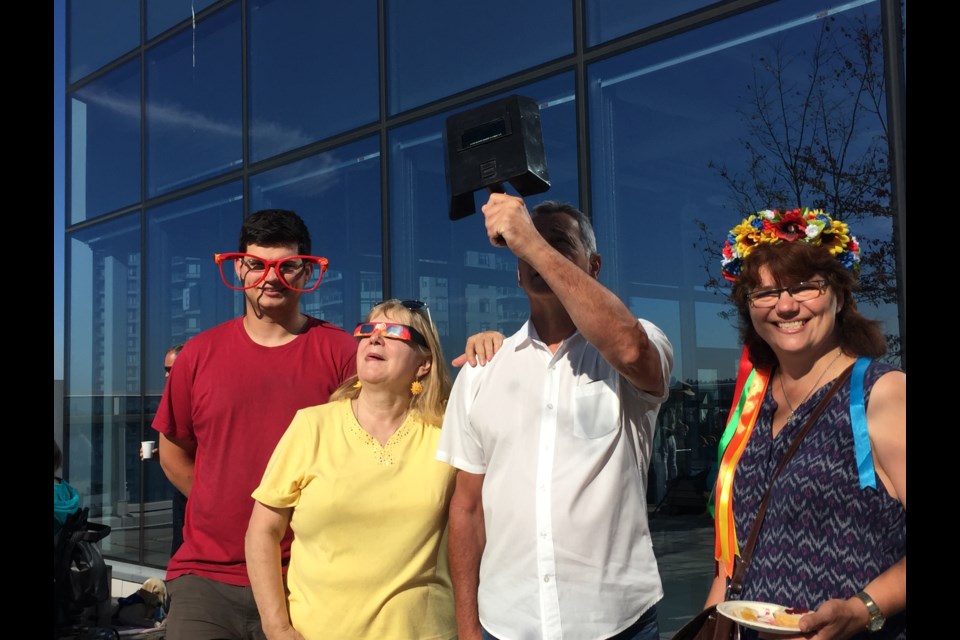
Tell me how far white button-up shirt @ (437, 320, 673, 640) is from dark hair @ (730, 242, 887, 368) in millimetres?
275

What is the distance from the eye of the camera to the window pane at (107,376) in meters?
9.30

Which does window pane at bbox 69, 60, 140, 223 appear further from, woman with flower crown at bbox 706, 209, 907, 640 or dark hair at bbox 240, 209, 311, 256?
Result: woman with flower crown at bbox 706, 209, 907, 640

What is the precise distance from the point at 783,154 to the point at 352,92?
11.9 feet

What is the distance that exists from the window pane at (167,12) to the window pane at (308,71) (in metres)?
0.91

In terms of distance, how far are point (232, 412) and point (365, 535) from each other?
2.42ft

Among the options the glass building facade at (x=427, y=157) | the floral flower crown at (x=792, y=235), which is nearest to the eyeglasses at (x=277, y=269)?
the floral flower crown at (x=792, y=235)

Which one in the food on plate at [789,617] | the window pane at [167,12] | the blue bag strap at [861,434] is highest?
the window pane at [167,12]

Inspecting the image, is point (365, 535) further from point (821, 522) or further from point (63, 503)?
point (63, 503)

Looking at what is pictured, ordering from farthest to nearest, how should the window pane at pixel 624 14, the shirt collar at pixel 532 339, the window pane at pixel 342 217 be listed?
1. the window pane at pixel 342 217
2. the window pane at pixel 624 14
3. the shirt collar at pixel 532 339

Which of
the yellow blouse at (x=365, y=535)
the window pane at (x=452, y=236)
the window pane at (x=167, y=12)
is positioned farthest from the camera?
the window pane at (x=167, y=12)

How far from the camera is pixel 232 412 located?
3.01 meters

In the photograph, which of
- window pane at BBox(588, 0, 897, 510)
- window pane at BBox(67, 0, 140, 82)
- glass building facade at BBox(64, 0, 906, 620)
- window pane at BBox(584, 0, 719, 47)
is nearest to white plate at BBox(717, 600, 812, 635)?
glass building facade at BBox(64, 0, 906, 620)

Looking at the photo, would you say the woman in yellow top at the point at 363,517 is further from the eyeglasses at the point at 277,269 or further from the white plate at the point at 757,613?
the white plate at the point at 757,613
